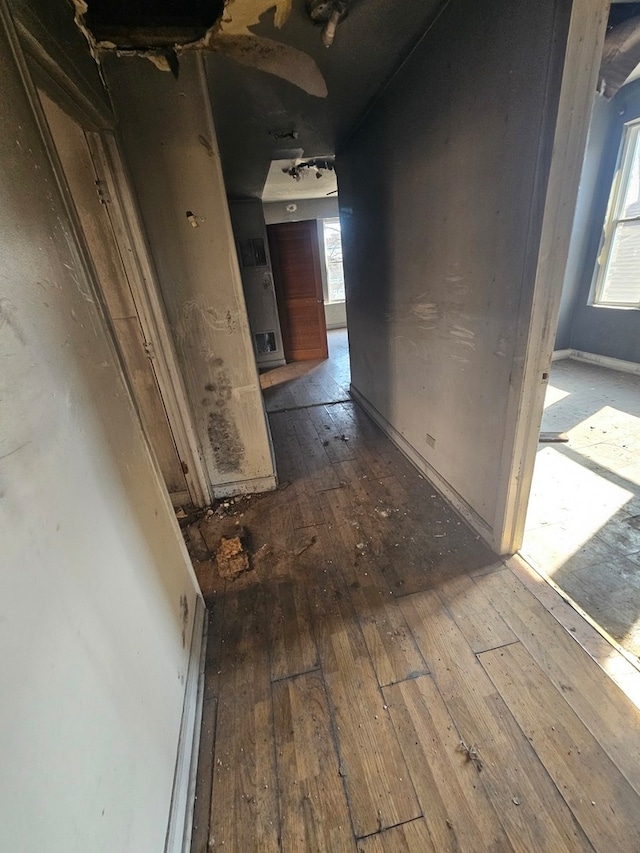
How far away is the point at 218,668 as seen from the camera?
4.43 ft

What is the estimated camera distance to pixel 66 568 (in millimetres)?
682

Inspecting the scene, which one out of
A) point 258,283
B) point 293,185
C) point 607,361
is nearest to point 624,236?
point 607,361

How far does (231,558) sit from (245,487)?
24.7 inches

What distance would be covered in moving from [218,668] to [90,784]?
770 mm

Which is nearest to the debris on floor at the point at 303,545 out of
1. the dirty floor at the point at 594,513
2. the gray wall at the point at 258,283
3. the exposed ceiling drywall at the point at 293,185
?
the dirty floor at the point at 594,513

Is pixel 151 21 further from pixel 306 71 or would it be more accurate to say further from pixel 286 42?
pixel 306 71

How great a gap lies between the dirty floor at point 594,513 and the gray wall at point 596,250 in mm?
1267

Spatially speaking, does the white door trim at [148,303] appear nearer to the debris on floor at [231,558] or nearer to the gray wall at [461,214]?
the debris on floor at [231,558]

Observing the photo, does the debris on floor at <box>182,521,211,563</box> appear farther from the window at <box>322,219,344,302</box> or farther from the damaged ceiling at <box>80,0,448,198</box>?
the window at <box>322,219,344,302</box>

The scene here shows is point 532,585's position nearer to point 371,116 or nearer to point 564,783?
point 564,783

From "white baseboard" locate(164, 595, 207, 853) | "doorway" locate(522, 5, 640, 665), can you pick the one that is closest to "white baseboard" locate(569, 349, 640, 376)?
"doorway" locate(522, 5, 640, 665)

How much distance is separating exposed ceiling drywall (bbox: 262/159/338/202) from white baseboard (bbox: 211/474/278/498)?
3.28 meters

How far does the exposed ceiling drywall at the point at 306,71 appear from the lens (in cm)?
149

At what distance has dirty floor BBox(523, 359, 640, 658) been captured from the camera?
1488 millimetres
